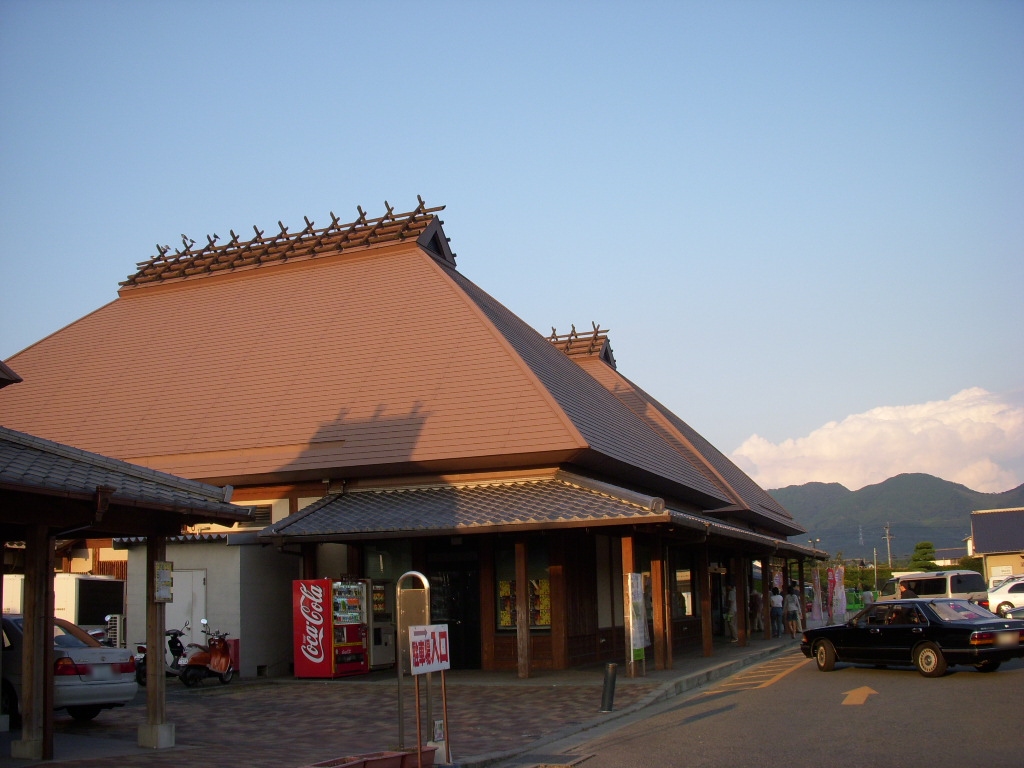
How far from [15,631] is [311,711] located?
4.55m

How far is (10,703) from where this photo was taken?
42.9 feet

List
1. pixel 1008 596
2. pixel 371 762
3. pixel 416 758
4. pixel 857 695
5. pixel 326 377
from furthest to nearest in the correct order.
Answer: pixel 1008 596 → pixel 326 377 → pixel 857 695 → pixel 416 758 → pixel 371 762

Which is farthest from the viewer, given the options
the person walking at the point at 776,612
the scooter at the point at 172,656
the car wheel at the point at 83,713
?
the person walking at the point at 776,612

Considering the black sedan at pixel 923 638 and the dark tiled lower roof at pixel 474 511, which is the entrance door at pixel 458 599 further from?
the black sedan at pixel 923 638

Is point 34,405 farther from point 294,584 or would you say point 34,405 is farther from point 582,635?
point 582,635

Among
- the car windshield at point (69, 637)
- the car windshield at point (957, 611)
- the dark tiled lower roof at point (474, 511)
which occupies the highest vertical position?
the dark tiled lower roof at point (474, 511)

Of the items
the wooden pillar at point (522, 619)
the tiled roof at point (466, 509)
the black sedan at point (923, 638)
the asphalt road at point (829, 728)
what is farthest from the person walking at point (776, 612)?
the wooden pillar at point (522, 619)

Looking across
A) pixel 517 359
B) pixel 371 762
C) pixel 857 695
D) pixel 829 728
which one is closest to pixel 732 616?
pixel 517 359

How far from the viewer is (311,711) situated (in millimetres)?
15922

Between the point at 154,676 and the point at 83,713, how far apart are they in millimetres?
2991

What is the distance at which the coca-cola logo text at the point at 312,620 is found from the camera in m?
19.9

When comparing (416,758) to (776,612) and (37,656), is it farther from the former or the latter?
(776,612)

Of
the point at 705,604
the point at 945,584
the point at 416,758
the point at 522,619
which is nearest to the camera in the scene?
the point at 416,758

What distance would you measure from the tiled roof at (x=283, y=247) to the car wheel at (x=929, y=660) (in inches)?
687
